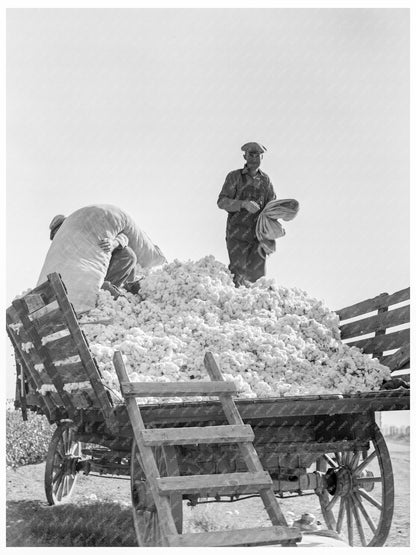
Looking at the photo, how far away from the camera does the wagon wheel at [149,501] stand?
146 inches

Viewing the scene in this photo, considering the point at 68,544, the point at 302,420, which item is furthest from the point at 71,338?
the point at 68,544

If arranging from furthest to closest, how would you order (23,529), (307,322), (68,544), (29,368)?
(23,529) → (68,544) → (307,322) → (29,368)

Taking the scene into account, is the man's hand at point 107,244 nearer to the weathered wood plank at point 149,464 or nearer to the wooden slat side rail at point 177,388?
the weathered wood plank at point 149,464

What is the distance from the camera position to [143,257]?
5996mm

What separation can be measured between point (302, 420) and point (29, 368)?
1900 millimetres

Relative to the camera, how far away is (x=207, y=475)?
330 centimetres

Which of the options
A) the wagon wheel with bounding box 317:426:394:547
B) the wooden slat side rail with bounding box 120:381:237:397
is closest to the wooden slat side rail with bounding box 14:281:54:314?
the wooden slat side rail with bounding box 120:381:237:397

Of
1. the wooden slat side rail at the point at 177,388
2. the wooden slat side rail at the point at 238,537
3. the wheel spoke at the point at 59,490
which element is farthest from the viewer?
the wheel spoke at the point at 59,490

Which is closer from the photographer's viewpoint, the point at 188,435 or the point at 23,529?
the point at 188,435

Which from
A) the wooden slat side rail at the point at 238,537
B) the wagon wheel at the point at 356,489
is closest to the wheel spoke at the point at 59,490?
the wagon wheel at the point at 356,489

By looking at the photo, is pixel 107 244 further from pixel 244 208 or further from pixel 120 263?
pixel 244 208

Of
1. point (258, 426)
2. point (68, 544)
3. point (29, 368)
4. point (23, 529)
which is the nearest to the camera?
point (258, 426)

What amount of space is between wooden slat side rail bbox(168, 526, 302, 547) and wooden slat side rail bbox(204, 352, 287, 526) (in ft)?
0.27

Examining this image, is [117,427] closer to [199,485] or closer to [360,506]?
[199,485]
